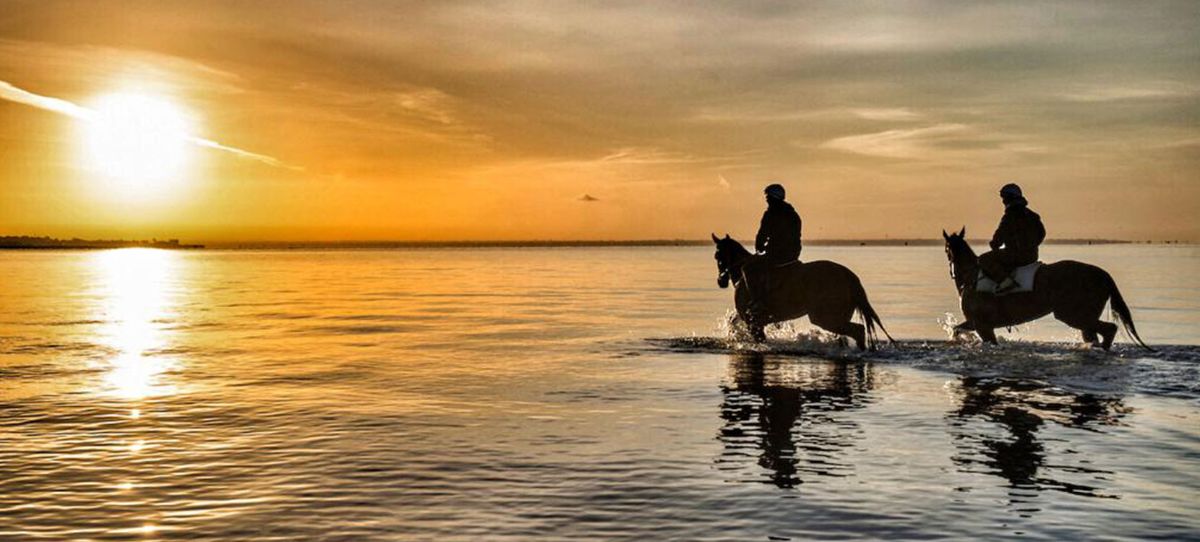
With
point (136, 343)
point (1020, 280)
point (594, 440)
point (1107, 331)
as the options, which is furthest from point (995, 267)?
point (136, 343)

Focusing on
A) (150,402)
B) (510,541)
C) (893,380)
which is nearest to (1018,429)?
(893,380)

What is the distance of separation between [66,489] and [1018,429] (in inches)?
366

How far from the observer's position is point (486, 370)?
16562 millimetres

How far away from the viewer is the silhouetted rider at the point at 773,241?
18.5 meters

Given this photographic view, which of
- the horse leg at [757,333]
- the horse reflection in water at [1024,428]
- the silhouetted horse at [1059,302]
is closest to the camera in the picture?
the horse reflection in water at [1024,428]

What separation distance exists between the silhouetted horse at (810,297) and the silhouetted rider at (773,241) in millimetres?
136

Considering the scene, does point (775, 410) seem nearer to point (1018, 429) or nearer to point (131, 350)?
point (1018, 429)

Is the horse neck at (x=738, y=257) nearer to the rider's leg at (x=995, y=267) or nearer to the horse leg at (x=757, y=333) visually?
the horse leg at (x=757, y=333)

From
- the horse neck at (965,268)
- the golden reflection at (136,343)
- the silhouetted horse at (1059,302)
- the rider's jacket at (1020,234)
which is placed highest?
the rider's jacket at (1020,234)

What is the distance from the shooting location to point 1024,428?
35.3 ft

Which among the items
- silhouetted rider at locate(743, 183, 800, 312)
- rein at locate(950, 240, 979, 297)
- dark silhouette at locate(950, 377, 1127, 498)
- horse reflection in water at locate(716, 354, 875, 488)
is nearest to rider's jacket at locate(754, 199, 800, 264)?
silhouetted rider at locate(743, 183, 800, 312)

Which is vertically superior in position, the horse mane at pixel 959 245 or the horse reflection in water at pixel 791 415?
the horse mane at pixel 959 245

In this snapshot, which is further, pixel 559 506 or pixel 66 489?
pixel 66 489

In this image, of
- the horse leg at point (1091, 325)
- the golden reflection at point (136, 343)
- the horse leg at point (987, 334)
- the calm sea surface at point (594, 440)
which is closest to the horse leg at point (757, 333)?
the calm sea surface at point (594, 440)
